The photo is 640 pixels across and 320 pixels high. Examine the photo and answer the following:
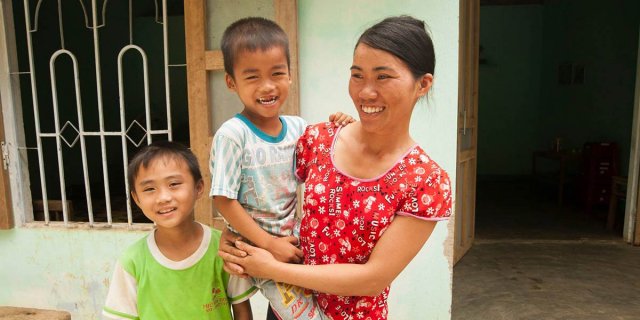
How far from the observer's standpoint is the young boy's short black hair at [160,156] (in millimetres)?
1261

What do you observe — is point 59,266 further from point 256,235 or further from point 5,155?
point 256,235

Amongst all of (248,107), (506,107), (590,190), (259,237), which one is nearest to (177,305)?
(259,237)

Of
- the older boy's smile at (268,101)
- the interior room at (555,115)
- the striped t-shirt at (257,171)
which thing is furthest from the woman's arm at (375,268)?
the interior room at (555,115)

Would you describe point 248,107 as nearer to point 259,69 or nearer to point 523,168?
point 259,69

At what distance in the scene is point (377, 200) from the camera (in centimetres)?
101

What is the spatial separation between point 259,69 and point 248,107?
0.39ft

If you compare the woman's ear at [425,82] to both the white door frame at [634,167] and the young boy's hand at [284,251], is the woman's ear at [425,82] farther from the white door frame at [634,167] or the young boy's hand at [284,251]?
the white door frame at [634,167]

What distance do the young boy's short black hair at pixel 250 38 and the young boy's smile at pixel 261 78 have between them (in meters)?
0.01

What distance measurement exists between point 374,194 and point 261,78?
0.48 m

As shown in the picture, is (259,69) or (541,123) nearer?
(259,69)

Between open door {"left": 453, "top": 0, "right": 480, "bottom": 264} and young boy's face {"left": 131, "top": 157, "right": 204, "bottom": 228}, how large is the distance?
110 inches

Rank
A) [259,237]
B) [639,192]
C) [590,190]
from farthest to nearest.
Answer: [590,190], [639,192], [259,237]

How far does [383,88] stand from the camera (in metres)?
0.98

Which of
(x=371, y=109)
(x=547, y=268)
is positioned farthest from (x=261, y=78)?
(x=547, y=268)
